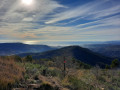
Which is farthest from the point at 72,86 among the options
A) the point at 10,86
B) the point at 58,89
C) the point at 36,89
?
the point at 10,86

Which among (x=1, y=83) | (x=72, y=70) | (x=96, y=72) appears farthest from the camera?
(x=96, y=72)

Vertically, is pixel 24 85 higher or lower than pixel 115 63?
higher

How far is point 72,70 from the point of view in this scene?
27.9 ft

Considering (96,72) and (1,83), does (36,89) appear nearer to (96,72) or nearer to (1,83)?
(1,83)

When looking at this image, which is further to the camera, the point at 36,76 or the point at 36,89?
the point at 36,76

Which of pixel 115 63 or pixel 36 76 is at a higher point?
pixel 36 76

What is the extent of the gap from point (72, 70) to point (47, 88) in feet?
14.0

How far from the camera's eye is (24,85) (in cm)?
439

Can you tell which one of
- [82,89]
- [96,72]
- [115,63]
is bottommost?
[115,63]

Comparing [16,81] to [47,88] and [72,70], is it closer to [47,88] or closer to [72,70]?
[47,88]

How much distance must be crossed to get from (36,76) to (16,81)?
3.80ft

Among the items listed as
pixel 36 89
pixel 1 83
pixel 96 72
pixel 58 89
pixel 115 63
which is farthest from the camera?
pixel 115 63

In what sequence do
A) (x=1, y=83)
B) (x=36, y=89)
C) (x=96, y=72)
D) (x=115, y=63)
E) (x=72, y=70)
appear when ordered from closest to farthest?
1. (x=1, y=83)
2. (x=36, y=89)
3. (x=72, y=70)
4. (x=96, y=72)
5. (x=115, y=63)

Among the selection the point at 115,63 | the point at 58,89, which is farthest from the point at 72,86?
the point at 115,63
